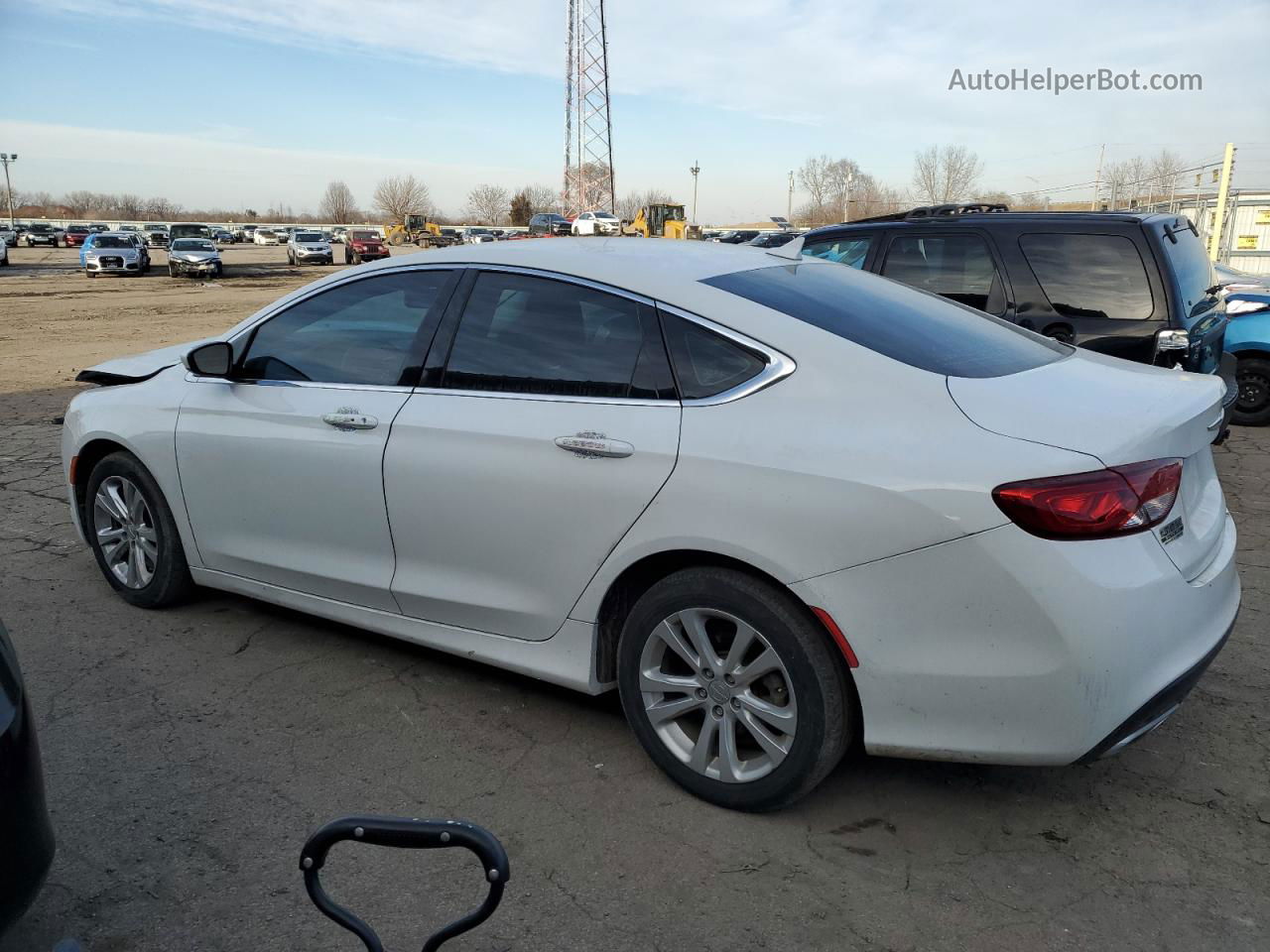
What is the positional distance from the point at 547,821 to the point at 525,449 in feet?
3.64

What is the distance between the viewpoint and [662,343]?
298cm

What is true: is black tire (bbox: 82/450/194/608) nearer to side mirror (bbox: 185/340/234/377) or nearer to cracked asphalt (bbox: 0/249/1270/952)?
cracked asphalt (bbox: 0/249/1270/952)

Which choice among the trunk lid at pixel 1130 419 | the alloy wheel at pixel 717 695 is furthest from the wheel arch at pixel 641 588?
the trunk lid at pixel 1130 419

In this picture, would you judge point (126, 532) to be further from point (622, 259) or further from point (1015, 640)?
point (1015, 640)

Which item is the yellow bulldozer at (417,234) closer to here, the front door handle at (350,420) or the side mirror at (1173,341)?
the side mirror at (1173,341)

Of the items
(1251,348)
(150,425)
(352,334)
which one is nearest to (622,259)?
(352,334)

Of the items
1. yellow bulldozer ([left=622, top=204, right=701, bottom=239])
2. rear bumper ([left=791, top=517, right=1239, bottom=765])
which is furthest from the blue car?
yellow bulldozer ([left=622, top=204, right=701, bottom=239])

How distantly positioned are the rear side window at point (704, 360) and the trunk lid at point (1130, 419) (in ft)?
1.88

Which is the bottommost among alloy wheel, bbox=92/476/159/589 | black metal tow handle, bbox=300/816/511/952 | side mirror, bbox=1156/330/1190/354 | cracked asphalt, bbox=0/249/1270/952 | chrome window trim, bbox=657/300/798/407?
cracked asphalt, bbox=0/249/1270/952

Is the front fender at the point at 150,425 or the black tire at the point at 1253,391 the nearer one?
the front fender at the point at 150,425

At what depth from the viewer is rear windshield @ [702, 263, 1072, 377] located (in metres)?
2.87

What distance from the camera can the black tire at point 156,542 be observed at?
167 inches

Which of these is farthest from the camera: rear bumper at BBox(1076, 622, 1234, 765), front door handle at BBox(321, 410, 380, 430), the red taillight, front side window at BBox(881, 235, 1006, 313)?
front side window at BBox(881, 235, 1006, 313)

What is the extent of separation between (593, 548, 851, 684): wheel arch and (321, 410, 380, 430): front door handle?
3.55ft
